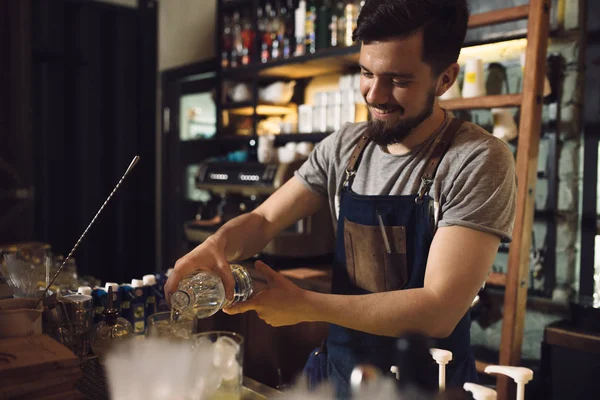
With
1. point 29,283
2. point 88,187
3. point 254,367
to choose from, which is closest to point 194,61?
point 88,187

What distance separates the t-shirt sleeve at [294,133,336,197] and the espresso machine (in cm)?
128

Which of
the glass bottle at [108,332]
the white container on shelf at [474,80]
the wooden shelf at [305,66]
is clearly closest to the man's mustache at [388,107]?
the glass bottle at [108,332]

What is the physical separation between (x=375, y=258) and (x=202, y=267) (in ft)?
1.66

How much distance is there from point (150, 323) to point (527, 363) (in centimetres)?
218

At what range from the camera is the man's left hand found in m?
1.23

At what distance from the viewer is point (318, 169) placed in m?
1.83

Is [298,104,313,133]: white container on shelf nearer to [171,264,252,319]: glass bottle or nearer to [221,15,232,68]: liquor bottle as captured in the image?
[221,15,232,68]: liquor bottle

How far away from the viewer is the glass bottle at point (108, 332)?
1.39 m

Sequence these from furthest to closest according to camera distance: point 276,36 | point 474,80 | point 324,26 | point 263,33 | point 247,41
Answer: point 247,41, point 263,33, point 276,36, point 324,26, point 474,80

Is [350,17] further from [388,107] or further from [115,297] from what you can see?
[115,297]

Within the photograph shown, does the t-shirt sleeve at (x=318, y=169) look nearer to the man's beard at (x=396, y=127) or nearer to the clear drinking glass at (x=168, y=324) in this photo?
the man's beard at (x=396, y=127)

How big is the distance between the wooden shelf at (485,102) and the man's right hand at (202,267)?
1.68m

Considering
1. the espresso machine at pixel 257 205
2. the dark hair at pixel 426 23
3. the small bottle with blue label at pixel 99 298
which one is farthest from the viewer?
the espresso machine at pixel 257 205

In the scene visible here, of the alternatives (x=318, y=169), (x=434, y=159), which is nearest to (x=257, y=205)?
(x=318, y=169)
